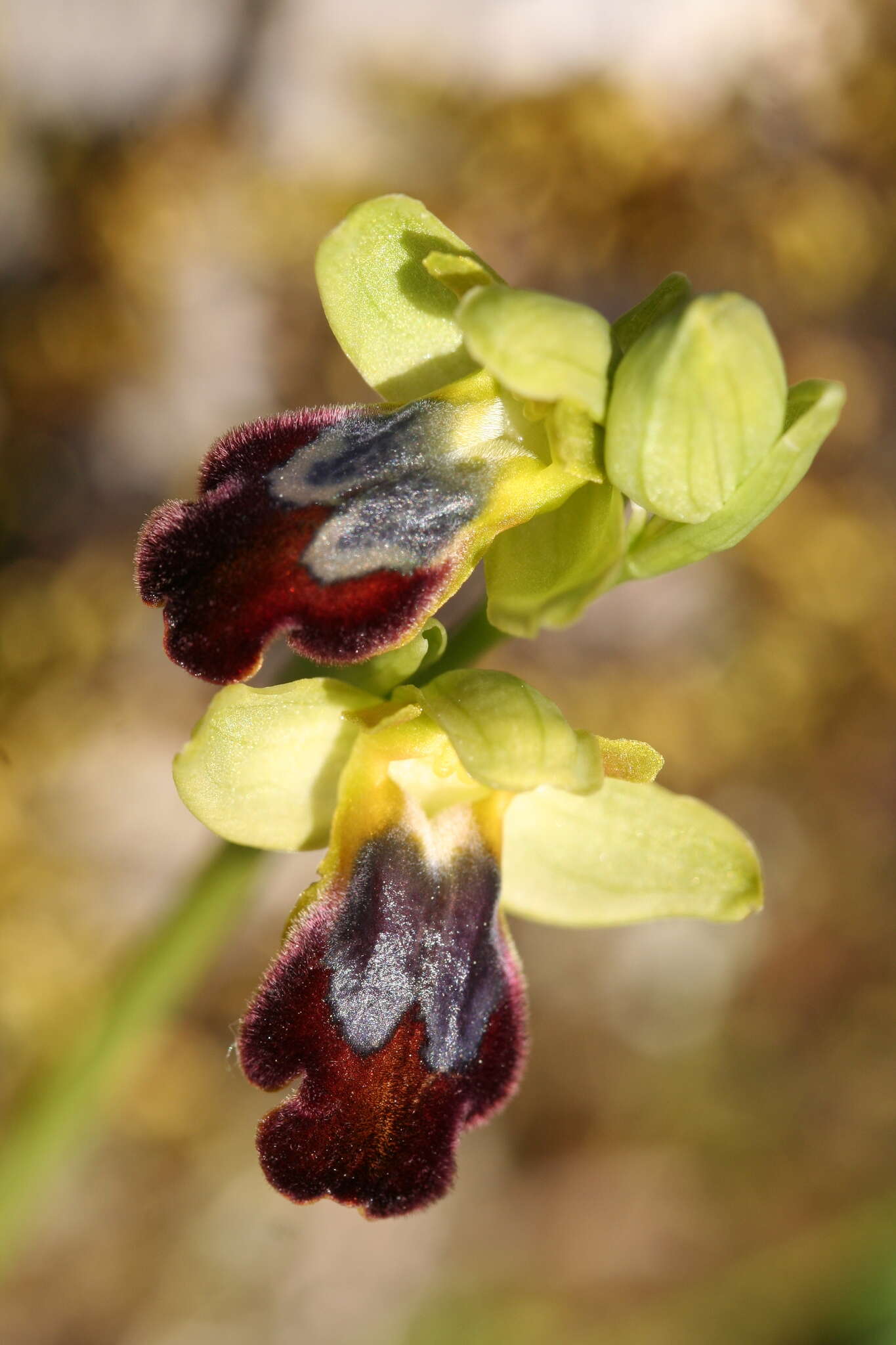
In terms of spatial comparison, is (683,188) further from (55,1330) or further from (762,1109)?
(55,1330)

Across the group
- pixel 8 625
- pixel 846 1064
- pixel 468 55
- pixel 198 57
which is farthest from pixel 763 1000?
pixel 198 57

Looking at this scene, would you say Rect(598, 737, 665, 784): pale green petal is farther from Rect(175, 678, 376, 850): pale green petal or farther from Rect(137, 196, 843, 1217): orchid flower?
Rect(175, 678, 376, 850): pale green petal

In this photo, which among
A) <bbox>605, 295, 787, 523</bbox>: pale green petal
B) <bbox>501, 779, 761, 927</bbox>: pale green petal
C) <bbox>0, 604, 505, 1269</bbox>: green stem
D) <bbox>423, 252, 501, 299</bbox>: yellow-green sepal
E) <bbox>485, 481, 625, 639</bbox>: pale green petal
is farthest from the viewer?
<bbox>0, 604, 505, 1269</bbox>: green stem

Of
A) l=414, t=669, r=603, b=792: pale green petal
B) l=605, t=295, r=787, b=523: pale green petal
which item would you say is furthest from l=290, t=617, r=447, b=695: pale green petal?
l=605, t=295, r=787, b=523: pale green petal

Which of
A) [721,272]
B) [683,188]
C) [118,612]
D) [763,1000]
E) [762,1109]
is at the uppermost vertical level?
[683,188]

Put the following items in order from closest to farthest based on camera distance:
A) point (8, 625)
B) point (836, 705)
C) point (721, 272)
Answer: point (8, 625), point (721, 272), point (836, 705)

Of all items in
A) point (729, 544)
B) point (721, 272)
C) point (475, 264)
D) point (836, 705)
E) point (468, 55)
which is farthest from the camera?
point (836, 705)
